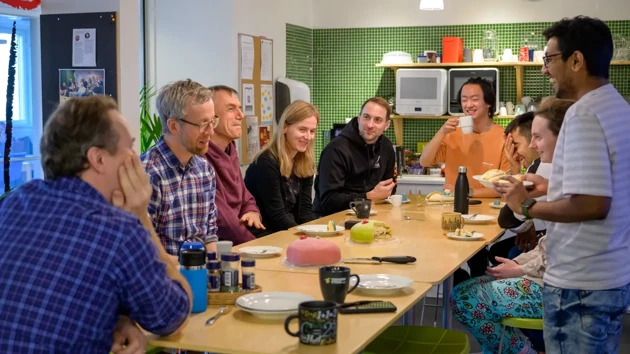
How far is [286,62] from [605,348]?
5.30m

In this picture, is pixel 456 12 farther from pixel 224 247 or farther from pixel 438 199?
pixel 224 247

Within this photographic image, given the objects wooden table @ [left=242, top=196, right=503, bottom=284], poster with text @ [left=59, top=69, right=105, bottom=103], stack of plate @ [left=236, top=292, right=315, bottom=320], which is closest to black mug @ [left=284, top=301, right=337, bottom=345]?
stack of plate @ [left=236, top=292, right=315, bottom=320]

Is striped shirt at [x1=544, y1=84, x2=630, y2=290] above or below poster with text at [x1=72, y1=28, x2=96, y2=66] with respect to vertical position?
below

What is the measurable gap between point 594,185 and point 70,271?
1.61m

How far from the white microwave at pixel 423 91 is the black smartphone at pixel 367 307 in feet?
17.1

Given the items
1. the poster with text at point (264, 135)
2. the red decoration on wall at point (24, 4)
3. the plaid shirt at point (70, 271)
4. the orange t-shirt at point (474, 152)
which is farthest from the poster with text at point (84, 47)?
the plaid shirt at point (70, 271)

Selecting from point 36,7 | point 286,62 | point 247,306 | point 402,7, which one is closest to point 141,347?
point 247,306

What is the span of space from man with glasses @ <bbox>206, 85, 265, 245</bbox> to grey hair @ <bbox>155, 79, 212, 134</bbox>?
459mm

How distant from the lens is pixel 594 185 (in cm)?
259

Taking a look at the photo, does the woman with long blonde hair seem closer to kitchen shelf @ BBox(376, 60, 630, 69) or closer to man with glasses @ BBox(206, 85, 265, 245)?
man with glasses @ BBox(206, 85, 265, 245)

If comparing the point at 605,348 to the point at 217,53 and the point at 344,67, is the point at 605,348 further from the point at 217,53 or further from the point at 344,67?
the point at 344,67

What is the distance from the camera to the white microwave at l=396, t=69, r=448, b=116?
753 cm

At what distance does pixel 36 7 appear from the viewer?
15.4ft

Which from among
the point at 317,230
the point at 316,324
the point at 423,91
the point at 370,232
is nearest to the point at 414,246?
the point at 370,232
